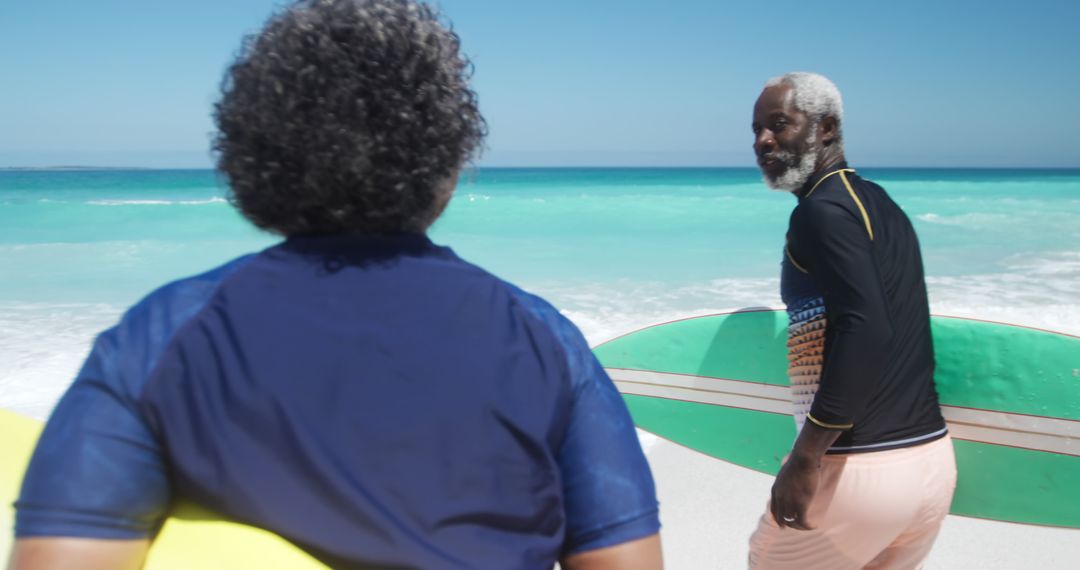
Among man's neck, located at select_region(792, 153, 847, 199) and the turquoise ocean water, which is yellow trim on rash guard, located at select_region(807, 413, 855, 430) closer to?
man's neck, located at select_region(792, 153, 847, 199)

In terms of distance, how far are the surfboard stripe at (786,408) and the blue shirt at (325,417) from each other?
9.12 ft

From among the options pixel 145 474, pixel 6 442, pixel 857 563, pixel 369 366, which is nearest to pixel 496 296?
pixel 369 366

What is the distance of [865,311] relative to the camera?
1.58m

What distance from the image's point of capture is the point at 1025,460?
3031 millimetres

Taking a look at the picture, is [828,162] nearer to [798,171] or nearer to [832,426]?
[798,171]

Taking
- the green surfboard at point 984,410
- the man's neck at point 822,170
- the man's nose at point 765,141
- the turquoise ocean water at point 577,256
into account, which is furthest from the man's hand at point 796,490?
the green surfboard at point 984,410

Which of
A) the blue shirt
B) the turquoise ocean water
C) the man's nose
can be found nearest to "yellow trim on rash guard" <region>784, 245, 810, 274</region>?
the man's nose

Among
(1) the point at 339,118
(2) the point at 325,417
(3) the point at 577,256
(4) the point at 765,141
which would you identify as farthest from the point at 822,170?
(3) the point at 577,256

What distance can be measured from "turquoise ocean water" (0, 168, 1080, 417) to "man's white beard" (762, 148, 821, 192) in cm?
103

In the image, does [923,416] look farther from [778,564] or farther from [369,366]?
[369,366]

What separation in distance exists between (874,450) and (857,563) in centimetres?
26

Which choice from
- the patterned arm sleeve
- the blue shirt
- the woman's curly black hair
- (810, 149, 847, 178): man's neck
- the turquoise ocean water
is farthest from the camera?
the turquoise ocean water

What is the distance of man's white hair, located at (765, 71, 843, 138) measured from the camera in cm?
185

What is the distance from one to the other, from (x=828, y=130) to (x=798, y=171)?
0.40 feet
